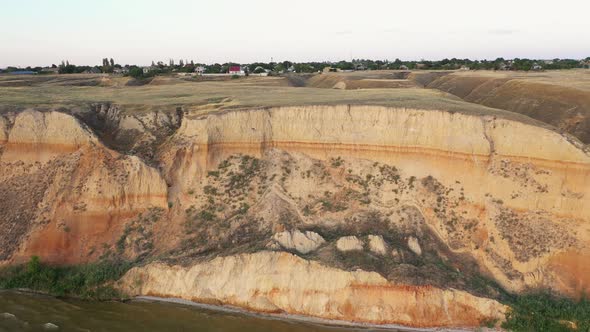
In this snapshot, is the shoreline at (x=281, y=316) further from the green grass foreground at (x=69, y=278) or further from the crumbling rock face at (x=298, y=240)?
the crumbling rock face at (x=298, y=240)

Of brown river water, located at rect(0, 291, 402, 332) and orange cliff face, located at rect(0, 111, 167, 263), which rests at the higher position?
orange cliff face, located at rect(0, 111, 167, 263)

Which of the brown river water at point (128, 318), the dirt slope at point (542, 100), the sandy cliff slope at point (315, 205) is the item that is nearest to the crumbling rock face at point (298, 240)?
the sandy cliff slope at point (315, 205)

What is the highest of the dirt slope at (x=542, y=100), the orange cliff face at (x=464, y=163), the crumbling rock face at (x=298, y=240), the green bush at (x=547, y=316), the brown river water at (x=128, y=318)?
the dirt slope at (x=542, y=100)

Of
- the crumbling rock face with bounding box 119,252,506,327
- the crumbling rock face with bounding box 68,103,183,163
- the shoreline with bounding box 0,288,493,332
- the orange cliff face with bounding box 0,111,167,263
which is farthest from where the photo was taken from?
the crumbling rock face with bounding box 68,103,183,163

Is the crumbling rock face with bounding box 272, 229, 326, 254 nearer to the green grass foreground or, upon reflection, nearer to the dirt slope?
the green grass foreground

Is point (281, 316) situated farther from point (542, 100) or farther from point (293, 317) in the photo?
point (542, 100)

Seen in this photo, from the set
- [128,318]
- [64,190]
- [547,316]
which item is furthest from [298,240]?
[64,190]

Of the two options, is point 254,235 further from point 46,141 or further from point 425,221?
point 46,141

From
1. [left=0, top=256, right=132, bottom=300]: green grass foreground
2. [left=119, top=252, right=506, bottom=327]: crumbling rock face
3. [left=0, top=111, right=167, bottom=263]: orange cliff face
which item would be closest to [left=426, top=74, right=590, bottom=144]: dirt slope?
[left=119, top=252, right=506, bottom=327]: crumbling rock face

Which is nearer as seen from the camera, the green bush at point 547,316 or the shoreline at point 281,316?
the green bush at point 547,316
